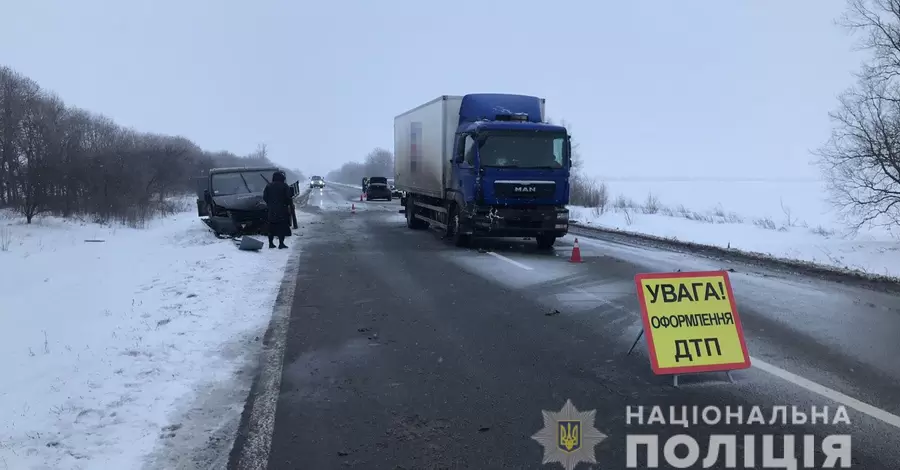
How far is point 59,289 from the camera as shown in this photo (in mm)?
11656

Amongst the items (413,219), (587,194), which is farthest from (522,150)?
(587,194)

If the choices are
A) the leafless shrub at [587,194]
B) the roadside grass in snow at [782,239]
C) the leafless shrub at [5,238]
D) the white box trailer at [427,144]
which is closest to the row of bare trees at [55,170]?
the leafless shrub at [5,238]

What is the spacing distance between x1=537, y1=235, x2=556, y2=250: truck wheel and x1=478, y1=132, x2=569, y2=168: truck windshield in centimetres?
191

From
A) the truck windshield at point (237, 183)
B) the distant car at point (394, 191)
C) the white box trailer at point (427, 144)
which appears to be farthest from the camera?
the distant car at point (394, 191)

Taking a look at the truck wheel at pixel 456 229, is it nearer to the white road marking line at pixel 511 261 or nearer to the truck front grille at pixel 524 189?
the white road marking line at pixel 511 261

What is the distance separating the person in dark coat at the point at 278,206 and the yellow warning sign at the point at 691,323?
11.3 m

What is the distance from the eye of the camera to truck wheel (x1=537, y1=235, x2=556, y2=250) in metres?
16.2

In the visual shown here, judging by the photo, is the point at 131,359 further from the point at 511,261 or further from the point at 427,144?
the point at 427,144

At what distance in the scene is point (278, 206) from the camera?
15555 millimetres

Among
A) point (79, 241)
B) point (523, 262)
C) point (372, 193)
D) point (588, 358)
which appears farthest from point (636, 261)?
point (372, 193)

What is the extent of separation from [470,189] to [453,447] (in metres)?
11.5

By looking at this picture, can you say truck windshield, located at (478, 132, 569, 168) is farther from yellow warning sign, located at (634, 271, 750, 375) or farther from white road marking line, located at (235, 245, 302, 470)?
yellow warning sign, located at (634, 271, 750, 375)

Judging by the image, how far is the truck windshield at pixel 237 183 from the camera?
19.3 meters

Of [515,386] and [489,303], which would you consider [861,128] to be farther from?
[515,386]
